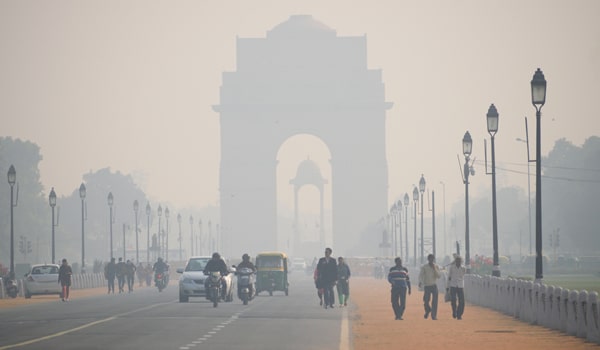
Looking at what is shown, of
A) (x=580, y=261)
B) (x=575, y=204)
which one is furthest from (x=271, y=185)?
(x=580, y=261)

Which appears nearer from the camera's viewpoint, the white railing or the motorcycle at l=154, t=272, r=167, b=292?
the white railing

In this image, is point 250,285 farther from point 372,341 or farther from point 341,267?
point 372,341

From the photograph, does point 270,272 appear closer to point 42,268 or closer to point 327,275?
point 42,268

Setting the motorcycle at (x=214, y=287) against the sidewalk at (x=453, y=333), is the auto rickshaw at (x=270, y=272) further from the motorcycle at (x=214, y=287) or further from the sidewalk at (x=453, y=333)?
the sidewalk at (x=453, y=333)

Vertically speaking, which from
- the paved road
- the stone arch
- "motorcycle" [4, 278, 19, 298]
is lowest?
the paved road

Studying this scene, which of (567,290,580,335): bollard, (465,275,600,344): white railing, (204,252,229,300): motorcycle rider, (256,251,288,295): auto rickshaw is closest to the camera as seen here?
(465,275,600,344): white railing

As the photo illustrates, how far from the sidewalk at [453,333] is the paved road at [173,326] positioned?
720 mm

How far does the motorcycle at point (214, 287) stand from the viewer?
149 ft

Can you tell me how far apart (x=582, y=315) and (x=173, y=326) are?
9888mm

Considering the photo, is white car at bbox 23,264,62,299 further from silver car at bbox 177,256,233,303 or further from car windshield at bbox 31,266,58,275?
silver car at bbox 177,256,233,303

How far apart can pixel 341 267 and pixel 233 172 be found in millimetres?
138017

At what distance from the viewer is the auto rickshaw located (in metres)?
59.5

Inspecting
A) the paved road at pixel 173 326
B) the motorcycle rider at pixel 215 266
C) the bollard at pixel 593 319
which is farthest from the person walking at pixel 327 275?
the bollard at pixel 593 319

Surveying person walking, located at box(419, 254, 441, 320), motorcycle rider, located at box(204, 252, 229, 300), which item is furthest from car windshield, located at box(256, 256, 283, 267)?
person walking, located at box(419, 254, 441, 320)
